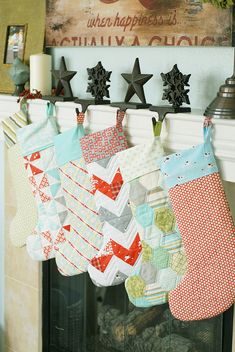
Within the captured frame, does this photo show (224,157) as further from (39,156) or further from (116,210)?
(39,156)

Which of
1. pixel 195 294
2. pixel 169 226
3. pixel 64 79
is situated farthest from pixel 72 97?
pixel 195 294

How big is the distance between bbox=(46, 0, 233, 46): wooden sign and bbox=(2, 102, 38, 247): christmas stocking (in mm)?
357

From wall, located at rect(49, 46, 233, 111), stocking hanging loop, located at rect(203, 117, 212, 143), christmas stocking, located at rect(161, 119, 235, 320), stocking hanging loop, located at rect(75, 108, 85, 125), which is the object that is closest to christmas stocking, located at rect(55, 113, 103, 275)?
stocking hanging loop, located at rect(75, 108, 85, 125)

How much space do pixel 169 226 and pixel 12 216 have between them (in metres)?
1.09

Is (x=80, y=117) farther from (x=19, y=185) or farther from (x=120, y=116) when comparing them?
(x=19, y=185)

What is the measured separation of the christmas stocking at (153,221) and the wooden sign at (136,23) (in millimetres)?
391

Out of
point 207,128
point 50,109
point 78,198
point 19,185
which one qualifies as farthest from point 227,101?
point 19,185

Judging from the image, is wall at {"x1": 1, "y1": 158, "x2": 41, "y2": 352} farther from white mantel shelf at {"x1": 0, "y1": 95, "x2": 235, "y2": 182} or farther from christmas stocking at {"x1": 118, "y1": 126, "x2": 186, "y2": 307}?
christmas stocking at {"x1": 118, "y1": 126, "x2": 186, "y2": 307}

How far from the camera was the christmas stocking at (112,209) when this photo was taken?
2326mm

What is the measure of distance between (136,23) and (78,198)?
646mm

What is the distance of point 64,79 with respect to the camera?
8.59ft

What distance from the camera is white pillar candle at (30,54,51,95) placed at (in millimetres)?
2760

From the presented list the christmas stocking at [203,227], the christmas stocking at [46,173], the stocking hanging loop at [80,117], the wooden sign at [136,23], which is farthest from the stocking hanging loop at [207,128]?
the christmas stocking at [46,173]

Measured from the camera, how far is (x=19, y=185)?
2816 mm
